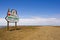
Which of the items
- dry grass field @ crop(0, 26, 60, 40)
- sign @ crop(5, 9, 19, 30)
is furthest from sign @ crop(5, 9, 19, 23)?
dry grass field @ crop(0, 26, 60, 40)

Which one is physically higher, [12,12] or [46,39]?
[12,12]

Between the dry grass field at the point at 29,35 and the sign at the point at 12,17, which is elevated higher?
the sign at the point at 12,17

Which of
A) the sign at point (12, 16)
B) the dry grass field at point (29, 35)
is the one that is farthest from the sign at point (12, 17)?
the dry grass field at point (29, 35)

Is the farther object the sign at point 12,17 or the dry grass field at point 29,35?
the sign at point 12,17

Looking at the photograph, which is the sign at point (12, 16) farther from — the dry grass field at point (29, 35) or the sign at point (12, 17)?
the dry grass field at point (29, 35)

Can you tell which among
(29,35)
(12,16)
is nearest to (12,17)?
(12,16)

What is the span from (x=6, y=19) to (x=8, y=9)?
1.80m

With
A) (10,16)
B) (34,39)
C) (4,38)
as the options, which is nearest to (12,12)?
(10,16)

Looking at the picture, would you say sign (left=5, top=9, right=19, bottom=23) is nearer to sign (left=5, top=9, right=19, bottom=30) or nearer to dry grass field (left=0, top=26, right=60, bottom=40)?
sign (left=5, top=9, right=19, bottom=30)

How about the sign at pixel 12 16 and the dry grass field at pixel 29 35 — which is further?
the sign at pixel 12 16

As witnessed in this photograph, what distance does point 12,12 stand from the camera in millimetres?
22406

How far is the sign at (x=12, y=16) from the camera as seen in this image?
2186cm

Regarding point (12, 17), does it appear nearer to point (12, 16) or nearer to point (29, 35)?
point (12, 16)

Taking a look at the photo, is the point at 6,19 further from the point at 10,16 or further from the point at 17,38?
the point at 17,38
